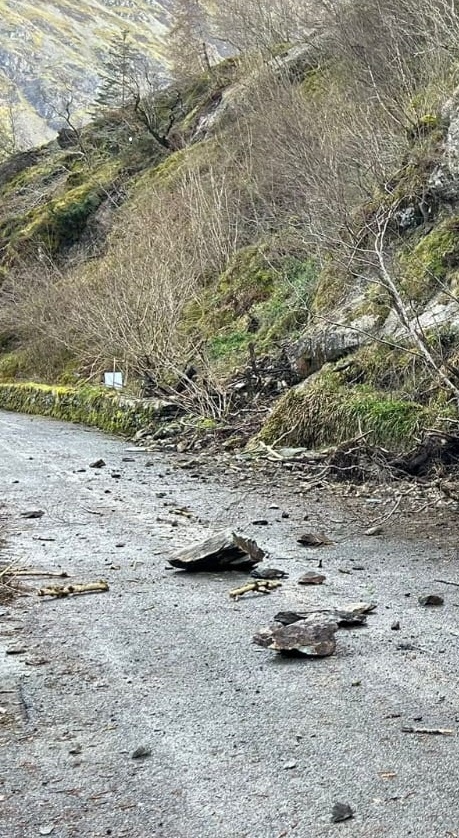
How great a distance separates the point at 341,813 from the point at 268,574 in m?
3.34

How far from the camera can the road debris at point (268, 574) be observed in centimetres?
627

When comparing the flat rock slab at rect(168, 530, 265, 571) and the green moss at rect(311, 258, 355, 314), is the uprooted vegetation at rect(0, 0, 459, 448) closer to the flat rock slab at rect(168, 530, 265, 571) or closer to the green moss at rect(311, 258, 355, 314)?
the green moss at rect(311, 258, 355, 314)

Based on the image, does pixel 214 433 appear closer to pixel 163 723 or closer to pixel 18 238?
pixel 163 723

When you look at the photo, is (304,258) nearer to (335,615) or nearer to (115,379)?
(115,379)

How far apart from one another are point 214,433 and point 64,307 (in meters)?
13.7

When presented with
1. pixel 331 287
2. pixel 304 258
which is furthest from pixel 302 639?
pixel 304 258

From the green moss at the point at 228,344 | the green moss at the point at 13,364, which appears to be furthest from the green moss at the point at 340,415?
the green moss at the point at 13,364

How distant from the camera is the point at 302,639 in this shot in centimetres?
469

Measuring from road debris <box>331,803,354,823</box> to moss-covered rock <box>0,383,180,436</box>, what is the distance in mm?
13088

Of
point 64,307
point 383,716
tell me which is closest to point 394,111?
point 64,307

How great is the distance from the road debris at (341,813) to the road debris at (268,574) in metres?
3.27

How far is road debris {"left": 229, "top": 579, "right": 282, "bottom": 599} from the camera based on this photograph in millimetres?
5848

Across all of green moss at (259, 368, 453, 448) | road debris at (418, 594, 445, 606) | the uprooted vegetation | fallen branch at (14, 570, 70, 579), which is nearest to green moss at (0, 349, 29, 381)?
the uprooted vegetation

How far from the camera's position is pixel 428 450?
9.72 metres
